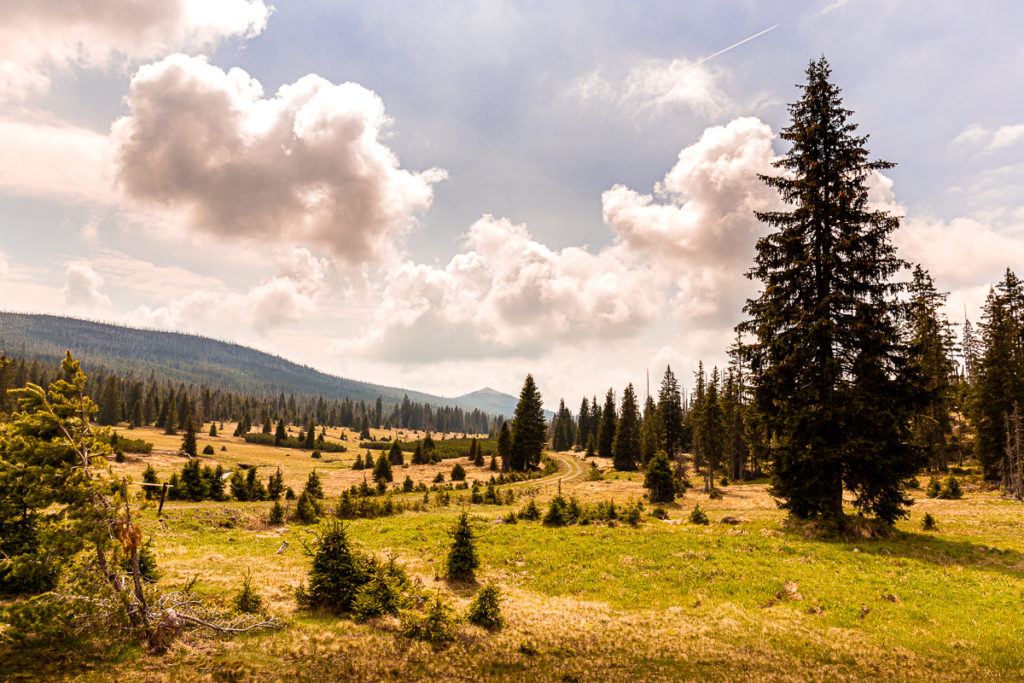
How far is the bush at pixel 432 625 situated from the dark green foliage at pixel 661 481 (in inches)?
1195

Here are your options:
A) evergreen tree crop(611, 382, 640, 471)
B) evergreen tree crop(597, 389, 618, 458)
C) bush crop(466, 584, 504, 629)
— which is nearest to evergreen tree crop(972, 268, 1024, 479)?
evergreen tree crop(611, 382, 640, 471)

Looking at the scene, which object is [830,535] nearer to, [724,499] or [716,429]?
[724,499]

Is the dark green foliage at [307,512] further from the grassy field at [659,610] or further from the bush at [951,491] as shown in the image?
the bush at [951,491]

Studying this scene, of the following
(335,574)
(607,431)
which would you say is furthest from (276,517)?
(607,431)

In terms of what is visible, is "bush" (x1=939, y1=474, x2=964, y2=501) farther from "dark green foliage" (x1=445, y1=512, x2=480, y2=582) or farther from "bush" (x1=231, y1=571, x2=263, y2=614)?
"bush" (x1=231, y1=571, x2=263, y2=614)

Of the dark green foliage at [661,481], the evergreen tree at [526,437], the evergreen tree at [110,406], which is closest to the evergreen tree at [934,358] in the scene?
the dark green foliage at [661,481]

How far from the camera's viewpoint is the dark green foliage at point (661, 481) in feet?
130

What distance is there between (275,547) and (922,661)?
84.7ft

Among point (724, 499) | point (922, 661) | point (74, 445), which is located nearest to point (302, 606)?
point (74, 445)

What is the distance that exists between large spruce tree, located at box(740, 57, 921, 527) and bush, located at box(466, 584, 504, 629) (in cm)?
1603

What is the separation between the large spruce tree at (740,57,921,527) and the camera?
68.0 ft

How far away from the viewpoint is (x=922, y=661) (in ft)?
34.9

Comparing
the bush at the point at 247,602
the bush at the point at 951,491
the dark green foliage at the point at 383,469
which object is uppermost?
the bush at the point at 951,491

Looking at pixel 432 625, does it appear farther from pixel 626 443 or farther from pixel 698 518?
pixel 626 443
